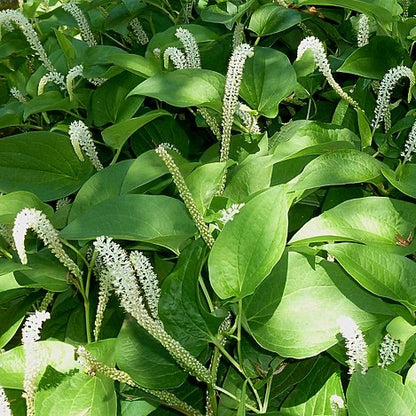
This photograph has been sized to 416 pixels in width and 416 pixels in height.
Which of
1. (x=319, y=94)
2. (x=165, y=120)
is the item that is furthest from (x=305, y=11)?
(x=165, y=120)

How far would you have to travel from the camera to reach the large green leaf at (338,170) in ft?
2.60

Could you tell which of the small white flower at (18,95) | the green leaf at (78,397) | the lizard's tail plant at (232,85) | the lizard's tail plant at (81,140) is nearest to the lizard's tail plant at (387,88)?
the lizard's tail plant at (232,85)

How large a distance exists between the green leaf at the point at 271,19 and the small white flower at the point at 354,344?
660 mm

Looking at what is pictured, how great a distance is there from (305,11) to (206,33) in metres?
0.22

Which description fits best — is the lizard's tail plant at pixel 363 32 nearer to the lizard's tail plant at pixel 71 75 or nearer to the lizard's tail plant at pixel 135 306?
the lizard's tail plant at pixel 71 75

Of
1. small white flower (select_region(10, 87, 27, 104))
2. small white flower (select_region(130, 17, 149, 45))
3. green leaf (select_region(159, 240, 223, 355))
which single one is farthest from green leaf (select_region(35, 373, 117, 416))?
small white flower (select_region(130, 17, 149, 45))

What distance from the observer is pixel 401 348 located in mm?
694

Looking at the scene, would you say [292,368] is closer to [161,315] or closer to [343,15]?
[161,315]

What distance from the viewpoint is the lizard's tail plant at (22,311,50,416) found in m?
0.72

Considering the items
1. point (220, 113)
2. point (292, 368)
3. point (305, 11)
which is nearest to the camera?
point (292, 368)

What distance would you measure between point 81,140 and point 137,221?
0.25m

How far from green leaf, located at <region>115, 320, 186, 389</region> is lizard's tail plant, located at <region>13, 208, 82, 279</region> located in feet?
0.45

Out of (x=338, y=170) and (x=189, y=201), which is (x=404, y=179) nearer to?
(x=338, y=170)

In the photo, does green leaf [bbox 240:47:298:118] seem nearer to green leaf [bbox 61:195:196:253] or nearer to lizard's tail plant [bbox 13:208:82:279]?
green leaf [bbox 61:195:196:253]
